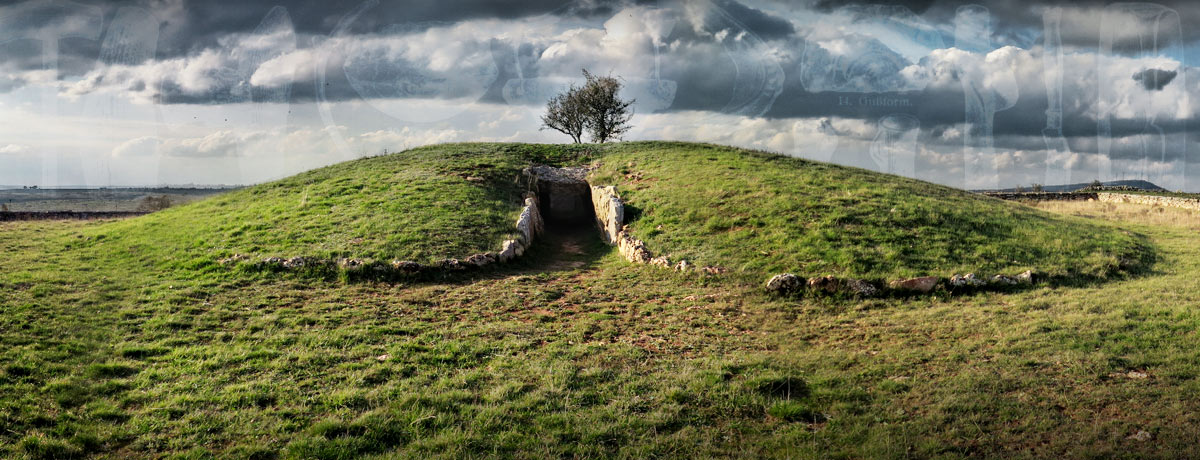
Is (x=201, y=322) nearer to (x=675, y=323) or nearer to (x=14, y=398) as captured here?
(x=14, y=398)

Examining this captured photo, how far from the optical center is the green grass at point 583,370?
6.63m

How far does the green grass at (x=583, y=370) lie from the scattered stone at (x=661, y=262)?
3.31 ft

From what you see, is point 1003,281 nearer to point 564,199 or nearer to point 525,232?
point 525,232

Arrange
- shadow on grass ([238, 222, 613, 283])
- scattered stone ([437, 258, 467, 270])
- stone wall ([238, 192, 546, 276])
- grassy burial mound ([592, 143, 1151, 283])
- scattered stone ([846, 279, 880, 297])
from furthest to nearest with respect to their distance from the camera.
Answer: scattered stone ([437, 258, 467, 270]) < stone wall ([238, 192, 546, 276]) < shadow on grass ([238, 222, 613, 283]) < grassy burial mound ([592, 143, 1151, 283]) < scattered stone ([846, 279, 880, 297])

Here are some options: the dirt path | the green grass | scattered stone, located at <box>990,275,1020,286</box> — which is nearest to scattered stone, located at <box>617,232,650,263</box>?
the dirt path

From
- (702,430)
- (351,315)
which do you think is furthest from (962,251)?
(351,315)

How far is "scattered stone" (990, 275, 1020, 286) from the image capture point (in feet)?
43.9

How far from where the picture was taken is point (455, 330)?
1102 cm

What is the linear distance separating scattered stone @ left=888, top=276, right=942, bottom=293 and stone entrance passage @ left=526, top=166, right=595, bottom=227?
1438 cm

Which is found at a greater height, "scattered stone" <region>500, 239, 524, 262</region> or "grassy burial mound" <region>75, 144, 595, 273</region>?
"grassy burial mound" <region>75, 144, 595, 273</region>

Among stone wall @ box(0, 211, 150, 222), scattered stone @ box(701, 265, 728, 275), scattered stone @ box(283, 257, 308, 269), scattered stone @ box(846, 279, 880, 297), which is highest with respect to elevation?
stone wall @ box(0, 211, 150, 222)

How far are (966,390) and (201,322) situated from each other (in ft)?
45.2

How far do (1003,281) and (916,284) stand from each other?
225 centimetres

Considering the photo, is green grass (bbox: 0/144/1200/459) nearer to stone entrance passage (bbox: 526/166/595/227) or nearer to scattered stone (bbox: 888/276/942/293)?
scattered stone (bbox: 888/276/942/293)
